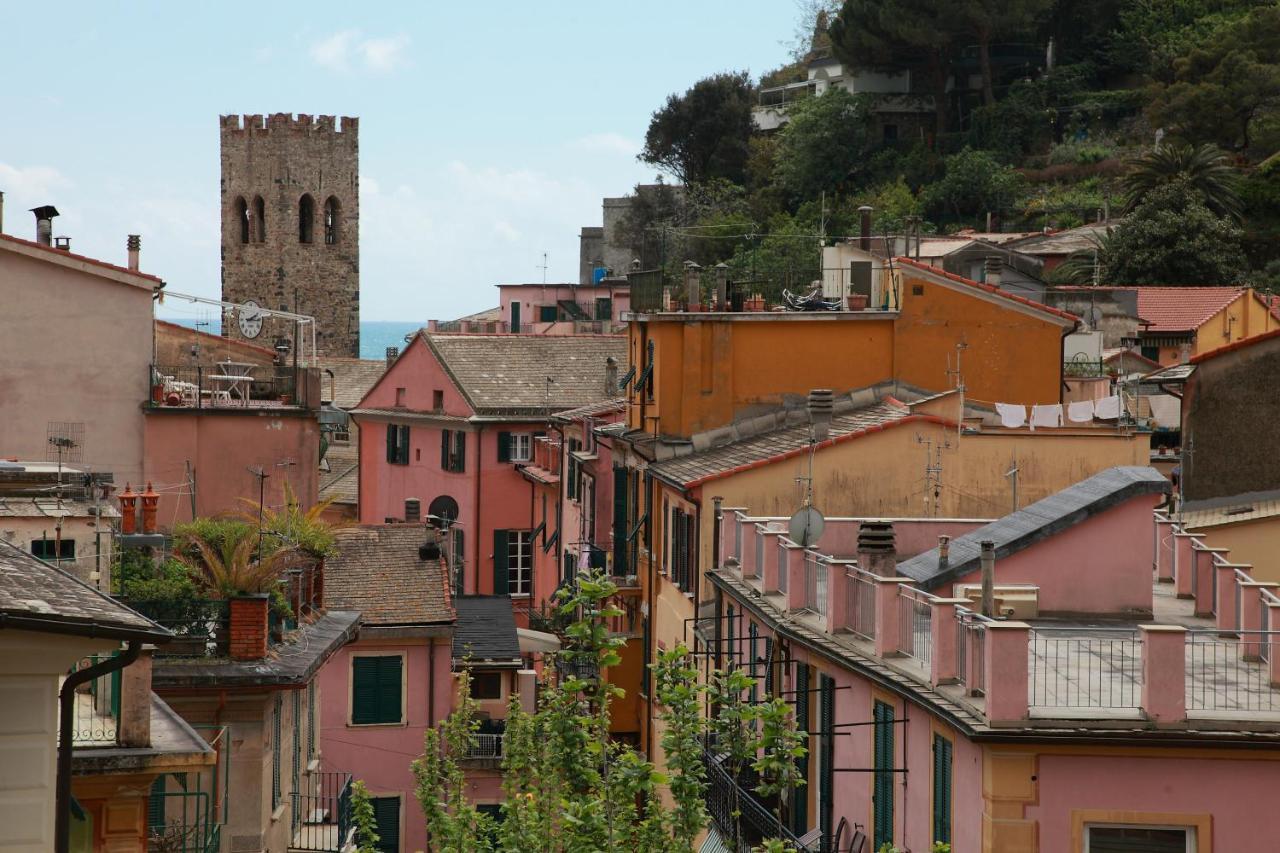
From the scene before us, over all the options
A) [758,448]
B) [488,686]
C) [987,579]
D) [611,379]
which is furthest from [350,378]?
[987,579]

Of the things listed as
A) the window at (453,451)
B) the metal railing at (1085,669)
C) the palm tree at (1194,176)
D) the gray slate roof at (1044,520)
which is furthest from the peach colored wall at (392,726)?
the palm tree at (1194,176)

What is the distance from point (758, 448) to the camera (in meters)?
30.5

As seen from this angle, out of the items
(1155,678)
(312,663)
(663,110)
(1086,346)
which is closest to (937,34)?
(663,110)

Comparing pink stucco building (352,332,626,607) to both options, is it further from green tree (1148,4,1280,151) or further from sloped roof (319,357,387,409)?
green tree (1148,4,1280,151)

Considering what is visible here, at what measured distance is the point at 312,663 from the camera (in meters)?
21.5

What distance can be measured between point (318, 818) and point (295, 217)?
75468mm

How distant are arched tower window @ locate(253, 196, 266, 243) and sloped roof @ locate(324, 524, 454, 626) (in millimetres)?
63482

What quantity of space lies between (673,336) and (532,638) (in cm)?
963

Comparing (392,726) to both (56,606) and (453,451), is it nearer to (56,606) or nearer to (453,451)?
(56,606)

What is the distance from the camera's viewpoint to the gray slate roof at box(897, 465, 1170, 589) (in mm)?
18703

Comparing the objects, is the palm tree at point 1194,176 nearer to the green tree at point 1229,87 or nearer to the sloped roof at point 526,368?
the green tree at point 1229,87

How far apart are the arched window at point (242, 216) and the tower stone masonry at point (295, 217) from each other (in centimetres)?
4

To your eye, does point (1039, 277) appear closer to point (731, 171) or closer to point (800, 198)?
point (800, 198)

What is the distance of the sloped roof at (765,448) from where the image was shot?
1108 inches
